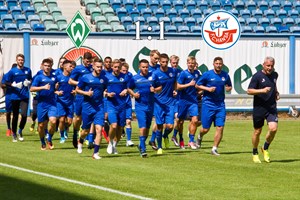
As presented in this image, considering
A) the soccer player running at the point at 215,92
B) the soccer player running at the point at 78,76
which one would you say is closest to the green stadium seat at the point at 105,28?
the soccer player running at the point at 78,76

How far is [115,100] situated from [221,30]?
1425 centimetres

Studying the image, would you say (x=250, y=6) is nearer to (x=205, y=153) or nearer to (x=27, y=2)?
(x=27, y=2)

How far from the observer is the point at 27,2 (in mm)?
39344

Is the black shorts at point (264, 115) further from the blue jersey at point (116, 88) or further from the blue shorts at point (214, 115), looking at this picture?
the blue jersey at point (116, 88)

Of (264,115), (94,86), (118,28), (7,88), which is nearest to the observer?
(264,115)

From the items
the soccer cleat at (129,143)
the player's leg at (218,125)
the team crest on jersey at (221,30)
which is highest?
the team crest on jersey at (221,30)

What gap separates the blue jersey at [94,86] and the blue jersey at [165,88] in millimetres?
1597

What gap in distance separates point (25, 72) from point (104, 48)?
974 cm

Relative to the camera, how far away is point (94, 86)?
66.7 feet

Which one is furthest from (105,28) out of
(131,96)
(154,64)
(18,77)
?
(131,96)

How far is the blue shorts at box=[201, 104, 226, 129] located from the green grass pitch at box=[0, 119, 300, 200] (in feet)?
2.36

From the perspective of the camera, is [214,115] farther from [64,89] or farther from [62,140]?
[62,140]

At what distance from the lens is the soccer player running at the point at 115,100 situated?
68.3ft

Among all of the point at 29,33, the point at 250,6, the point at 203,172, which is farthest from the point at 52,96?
the point at 250,6
